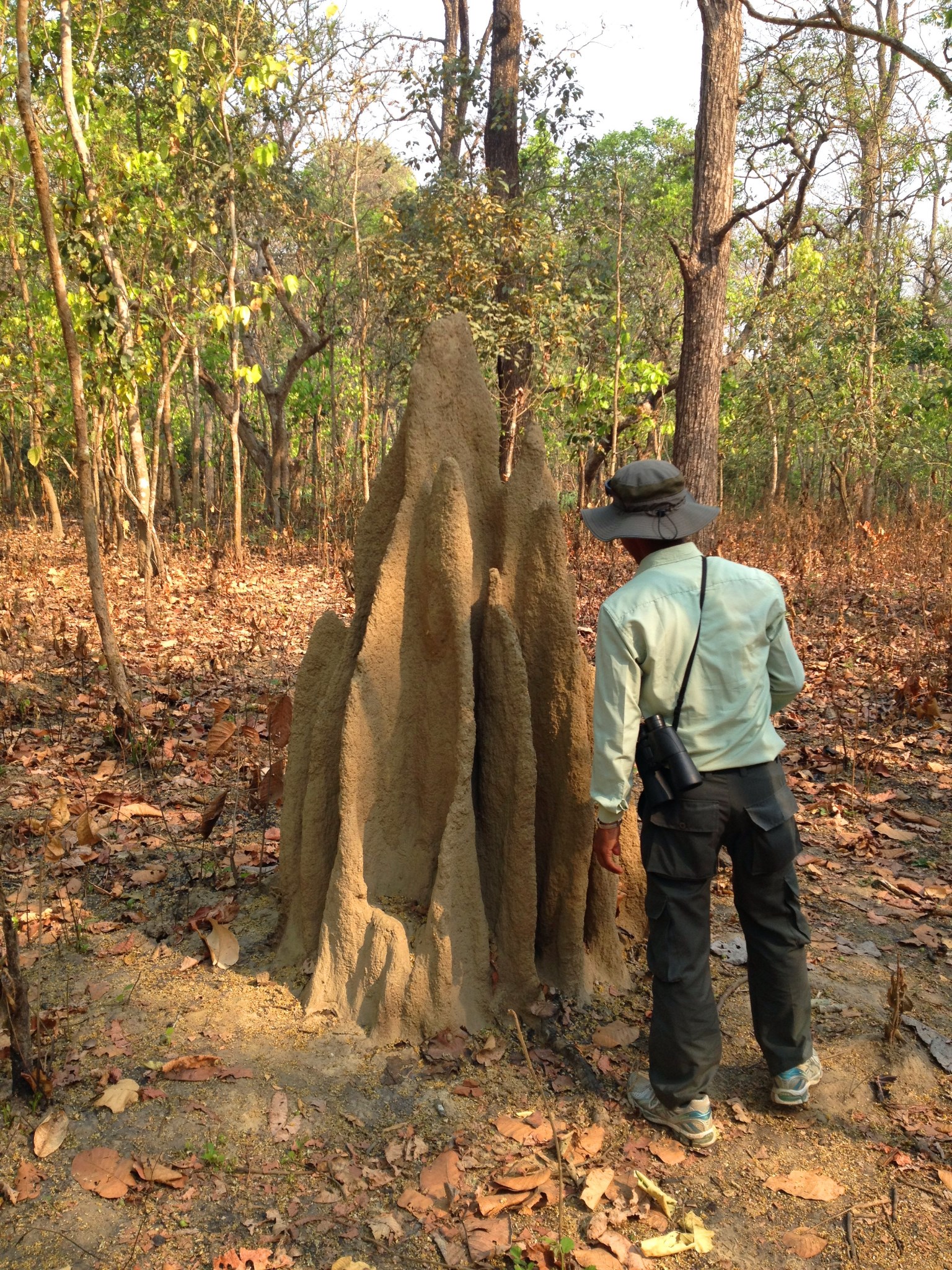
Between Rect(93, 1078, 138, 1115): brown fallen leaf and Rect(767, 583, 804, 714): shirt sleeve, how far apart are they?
7.75ft

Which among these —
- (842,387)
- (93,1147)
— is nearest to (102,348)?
(93,1147)

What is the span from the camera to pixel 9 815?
495cm

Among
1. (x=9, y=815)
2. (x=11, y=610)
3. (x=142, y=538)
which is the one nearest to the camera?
(x=9, y=815)

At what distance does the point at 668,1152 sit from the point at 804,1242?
45 cm

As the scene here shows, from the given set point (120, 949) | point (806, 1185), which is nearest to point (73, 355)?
point (120, 949)

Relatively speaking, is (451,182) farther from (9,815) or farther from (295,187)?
(9,815)

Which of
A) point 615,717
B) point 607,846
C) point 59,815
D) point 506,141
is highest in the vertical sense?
point 506,141

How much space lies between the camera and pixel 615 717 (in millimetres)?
2832

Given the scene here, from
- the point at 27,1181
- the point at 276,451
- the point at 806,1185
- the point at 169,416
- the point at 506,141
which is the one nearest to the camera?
the point at 27,1181

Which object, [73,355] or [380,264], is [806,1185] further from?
[380,264]

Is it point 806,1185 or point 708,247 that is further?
point 708,247

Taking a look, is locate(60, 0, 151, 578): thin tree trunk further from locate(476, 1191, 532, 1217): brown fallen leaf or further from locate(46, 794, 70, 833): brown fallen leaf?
locate(476, 1191, 532, 1217): brown fallen leaf

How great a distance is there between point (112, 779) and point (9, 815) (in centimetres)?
67

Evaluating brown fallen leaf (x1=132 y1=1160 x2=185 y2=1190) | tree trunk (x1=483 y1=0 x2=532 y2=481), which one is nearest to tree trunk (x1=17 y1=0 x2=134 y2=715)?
brown fallen leaf (x1=132 y1=1160 x2=185 y2=1190)
